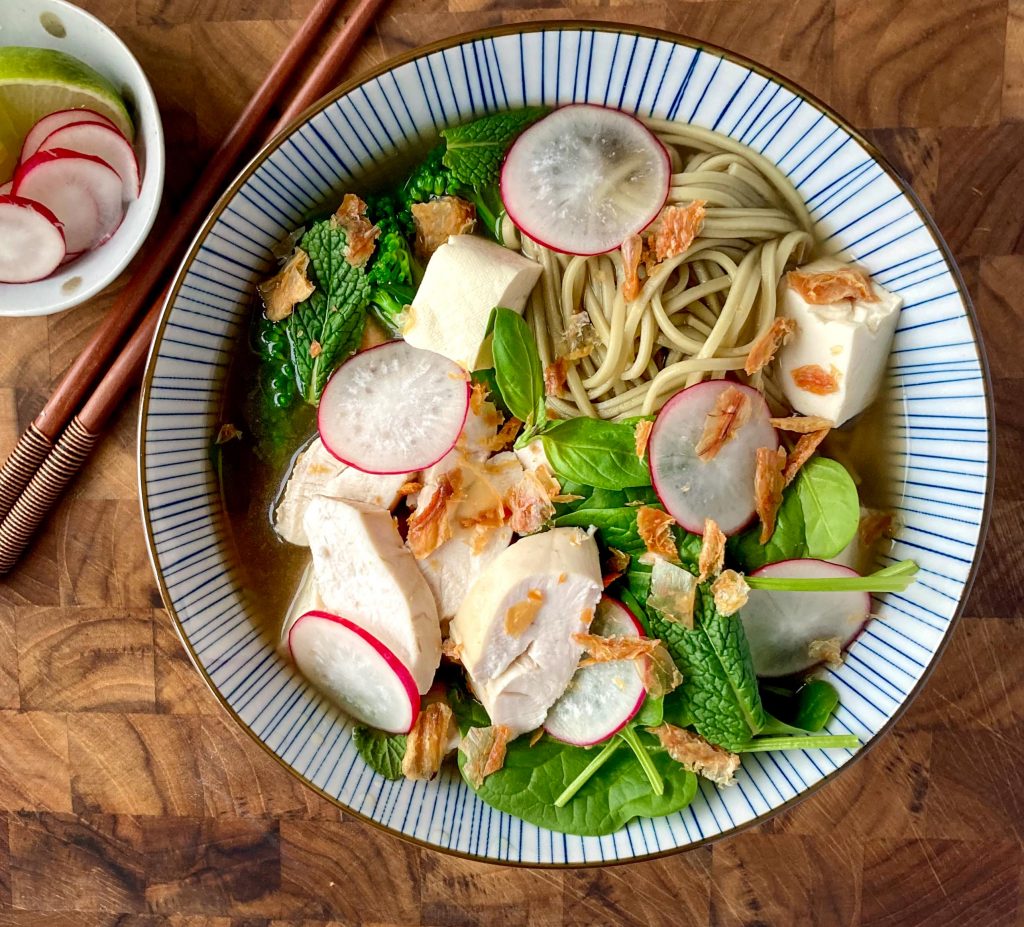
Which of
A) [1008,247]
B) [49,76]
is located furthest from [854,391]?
[49,76]

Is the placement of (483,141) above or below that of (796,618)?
above

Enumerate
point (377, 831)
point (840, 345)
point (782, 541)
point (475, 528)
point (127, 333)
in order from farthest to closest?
1. point (377, 831)
2. point (127, 333)
3. point (475, 528)
4. point (782, 541)
5. point (840, 345)

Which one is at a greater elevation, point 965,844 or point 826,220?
point 826,220

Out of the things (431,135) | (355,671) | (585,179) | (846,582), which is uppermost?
(585,179)

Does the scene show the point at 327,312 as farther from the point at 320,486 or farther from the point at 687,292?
the point at 687,292

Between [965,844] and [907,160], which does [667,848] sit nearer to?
[965,844]

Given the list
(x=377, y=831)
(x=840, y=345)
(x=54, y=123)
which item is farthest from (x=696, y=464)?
(x=54, y=123)
